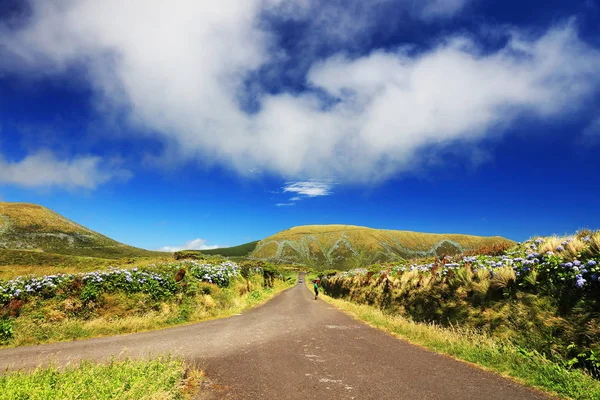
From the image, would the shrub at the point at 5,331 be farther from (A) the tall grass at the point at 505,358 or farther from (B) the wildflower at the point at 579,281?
(B) the wildflower at the point at 579,281

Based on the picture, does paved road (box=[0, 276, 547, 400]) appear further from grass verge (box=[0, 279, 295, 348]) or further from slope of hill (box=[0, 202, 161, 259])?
slope of hill (box=[0, 202, 161, 259])

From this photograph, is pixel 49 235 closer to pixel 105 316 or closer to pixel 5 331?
pixel 105 316

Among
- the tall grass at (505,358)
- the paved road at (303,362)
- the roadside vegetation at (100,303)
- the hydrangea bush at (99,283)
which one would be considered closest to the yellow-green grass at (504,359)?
the tall grass at (505,358)

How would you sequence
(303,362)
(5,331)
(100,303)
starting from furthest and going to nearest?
(100,303)
(5,331)
(303,362)

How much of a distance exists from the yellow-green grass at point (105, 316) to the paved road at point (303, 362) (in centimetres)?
124

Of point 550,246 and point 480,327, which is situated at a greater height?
point 550,246

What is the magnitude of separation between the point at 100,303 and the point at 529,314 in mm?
16598

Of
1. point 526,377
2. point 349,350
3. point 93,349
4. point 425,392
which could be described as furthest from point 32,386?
point 526,377

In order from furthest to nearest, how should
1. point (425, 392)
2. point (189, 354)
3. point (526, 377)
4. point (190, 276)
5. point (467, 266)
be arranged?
point (190, 276) → point (467, 266) → point (189, 354) → point (526, 377) → point (425, 392)

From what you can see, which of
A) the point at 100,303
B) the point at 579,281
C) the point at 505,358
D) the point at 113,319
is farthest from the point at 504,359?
the point at 100,303

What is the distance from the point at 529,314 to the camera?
8125 mm

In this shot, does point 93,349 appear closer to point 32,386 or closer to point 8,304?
point 32,386

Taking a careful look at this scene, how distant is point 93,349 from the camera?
9.15m

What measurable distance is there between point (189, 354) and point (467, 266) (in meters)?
10.6
